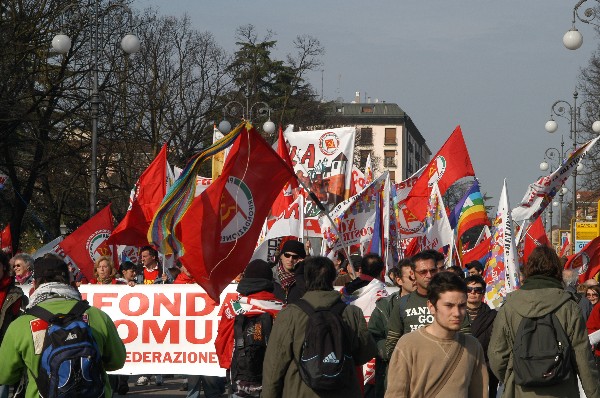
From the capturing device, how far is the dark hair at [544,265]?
7531mm

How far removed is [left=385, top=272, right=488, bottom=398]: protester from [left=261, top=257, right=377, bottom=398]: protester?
130cm

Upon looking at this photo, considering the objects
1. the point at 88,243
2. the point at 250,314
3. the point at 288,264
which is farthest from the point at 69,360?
the point at 88,243

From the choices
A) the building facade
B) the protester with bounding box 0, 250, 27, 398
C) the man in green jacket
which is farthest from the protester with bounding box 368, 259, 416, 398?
the building facade

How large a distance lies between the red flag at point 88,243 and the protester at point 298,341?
10.3 metres

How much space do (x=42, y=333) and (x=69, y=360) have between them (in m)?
0.27

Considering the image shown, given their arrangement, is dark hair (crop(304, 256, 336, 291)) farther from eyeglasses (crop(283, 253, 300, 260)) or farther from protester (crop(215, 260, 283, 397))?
eyeglasses (crop(283, 253, 300, 260))

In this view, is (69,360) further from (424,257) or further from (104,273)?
(104,273)

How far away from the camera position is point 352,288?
409 inches

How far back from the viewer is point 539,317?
24.1ft

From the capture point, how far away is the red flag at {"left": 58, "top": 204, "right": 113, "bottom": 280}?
1725 cm

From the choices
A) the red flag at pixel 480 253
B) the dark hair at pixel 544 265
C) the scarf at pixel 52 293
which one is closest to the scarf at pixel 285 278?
the dark hair at pixel 544 265

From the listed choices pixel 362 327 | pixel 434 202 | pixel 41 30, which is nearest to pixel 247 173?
pixel 362 327

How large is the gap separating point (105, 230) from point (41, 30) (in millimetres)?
15059

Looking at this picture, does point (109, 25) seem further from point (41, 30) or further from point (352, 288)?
point (352, 288)
